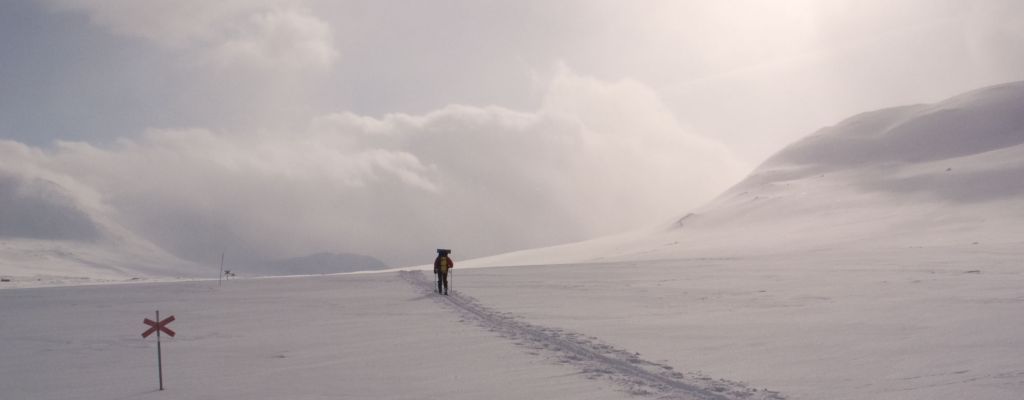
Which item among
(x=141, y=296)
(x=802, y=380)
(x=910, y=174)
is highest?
(x=910, y=174)

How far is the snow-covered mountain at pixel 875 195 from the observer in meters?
45.6

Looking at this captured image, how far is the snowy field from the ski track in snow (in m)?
0.05

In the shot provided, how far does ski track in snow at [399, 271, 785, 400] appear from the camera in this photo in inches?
349

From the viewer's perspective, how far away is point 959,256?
26859 millimetres

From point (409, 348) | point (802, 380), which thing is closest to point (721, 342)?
point (802, 380)

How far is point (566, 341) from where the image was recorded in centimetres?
1317

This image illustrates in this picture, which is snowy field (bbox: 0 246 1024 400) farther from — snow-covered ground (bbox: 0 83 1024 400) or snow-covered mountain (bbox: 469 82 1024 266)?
snow-covered mountain (bbox: 469 82 1024 266)

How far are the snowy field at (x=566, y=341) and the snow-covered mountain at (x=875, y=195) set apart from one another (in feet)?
55.6

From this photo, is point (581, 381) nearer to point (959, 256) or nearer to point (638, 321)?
point (638, 321)

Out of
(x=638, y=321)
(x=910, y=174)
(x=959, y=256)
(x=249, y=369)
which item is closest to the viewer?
(x=249, y=369)

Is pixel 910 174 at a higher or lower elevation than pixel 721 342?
higher

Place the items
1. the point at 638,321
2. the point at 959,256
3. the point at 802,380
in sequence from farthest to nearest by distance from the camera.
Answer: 1. the point at 959,256
2. the point at 638,321
3. the point at 802,380

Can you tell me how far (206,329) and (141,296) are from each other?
408 inches

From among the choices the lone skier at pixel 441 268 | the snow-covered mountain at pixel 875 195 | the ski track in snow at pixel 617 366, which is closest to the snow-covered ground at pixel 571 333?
the ski track in snow at pixel 617 366
